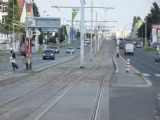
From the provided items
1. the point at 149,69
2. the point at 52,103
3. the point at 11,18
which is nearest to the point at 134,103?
the point at 52,103

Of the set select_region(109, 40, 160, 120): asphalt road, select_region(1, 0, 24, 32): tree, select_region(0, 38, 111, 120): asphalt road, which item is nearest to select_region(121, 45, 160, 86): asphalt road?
select_region(109, 40, 160, 120): asphalt road

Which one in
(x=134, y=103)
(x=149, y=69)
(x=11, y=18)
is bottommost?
(x=149, y=69)

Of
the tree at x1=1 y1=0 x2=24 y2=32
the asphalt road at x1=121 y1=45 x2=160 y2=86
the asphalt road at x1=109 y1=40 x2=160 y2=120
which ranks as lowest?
the asphalt road at x1=121 y1=45 x2=160 y2=86

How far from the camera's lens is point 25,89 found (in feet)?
91.7

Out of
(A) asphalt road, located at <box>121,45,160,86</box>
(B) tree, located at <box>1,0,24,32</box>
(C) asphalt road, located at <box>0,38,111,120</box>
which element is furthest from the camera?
(B) tree, located at <box>1,0,24,32</box>

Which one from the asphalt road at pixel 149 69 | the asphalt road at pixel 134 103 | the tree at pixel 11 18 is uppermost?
the tree at pixel 11 18

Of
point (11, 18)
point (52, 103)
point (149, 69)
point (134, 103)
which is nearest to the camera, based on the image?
point (52, 103)

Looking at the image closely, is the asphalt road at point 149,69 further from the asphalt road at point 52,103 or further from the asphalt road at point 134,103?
the asphalt road at point 52,103

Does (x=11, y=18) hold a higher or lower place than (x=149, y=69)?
higher

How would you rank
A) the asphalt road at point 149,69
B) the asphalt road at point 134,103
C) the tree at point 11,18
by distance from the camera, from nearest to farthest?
the asphalt road at point 134,103
the asphalt road at point 149,69
the tree at point 11,18

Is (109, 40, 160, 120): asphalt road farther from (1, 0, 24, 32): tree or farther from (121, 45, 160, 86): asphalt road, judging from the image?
(1, 0, 24, 32): tree

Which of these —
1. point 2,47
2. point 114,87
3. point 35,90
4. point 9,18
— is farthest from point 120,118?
point 9,18

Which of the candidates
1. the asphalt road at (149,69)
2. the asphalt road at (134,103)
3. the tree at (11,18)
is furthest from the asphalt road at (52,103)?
the tree at (11,18)

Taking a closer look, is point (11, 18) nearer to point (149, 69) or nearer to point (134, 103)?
point (149, 69)
